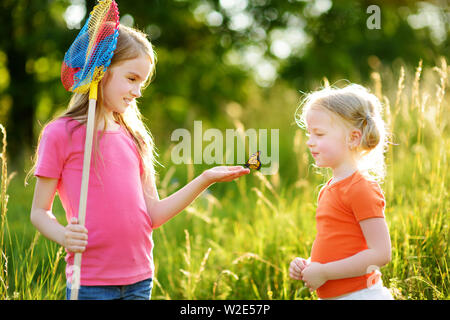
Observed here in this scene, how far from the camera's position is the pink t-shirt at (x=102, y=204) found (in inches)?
82.0

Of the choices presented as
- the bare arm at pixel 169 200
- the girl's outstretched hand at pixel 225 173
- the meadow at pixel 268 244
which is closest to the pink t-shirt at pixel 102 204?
the bare arm at pixel 169 200

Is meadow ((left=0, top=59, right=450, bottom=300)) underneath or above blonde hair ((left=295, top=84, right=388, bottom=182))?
underneath

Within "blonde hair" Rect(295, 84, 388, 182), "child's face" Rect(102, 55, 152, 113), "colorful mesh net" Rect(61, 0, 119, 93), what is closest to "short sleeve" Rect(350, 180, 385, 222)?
"blonde hair" Rect(295, 84, 388, 182)

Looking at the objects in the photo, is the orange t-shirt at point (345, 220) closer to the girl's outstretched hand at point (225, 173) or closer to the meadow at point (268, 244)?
the girl's outstretched hand at point (225, 173)

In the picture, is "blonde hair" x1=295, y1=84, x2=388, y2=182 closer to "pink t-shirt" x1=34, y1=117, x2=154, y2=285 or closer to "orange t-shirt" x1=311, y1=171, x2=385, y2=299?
"orange t-shirt" x1=311, y1=171, x2=385, y2=299

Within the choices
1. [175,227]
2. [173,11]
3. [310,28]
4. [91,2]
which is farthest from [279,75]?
[175,227]

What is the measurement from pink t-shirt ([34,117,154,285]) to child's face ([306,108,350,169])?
2.65 ft

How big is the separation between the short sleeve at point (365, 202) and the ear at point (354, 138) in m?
0.19

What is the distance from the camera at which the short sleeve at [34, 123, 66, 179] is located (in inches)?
80.9

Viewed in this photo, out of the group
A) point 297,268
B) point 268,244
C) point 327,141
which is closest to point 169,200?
point 297,268

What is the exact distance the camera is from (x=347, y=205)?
2014mm

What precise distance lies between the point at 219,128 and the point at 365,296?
277 inches

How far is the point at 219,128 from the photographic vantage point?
8.95m

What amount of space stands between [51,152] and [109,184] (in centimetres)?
27
